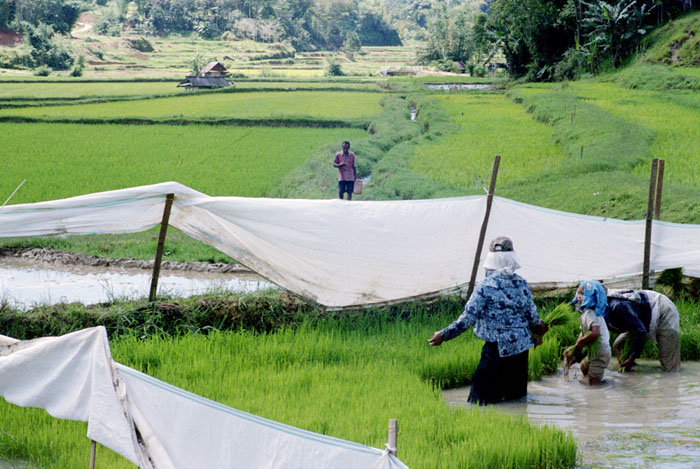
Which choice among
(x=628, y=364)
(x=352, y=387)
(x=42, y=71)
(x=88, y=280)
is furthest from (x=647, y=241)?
(x=42, y=71)

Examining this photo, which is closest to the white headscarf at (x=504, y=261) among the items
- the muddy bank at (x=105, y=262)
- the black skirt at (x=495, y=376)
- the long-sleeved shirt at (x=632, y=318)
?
the black skirt at (x=495, y=376)

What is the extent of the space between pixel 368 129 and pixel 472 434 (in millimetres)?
17794

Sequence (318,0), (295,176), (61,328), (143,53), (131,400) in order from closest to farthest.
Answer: (131,400)
(61,328)
(295,176)
(143,53)
(318,0)

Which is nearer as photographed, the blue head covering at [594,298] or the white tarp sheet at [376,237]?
the blue head covering at [594,298]

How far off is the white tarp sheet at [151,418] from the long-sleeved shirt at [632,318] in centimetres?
330

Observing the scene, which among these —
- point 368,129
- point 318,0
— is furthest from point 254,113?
point 318,0

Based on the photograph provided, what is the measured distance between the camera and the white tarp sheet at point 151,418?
8.05ft

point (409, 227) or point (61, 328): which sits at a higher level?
point (409, 227)

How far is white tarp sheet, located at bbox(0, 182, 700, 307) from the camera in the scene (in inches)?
215

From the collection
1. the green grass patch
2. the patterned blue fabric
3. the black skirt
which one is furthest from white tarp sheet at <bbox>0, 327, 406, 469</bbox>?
the green grass patch

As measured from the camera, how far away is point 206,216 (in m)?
5.60

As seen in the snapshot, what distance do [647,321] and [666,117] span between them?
13.6 m

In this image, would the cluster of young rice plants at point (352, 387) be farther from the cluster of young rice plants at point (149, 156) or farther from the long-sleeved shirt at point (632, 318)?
the cluster of young rice plants at point (149, 156)

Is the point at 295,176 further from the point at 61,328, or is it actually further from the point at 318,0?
the point at 318,0
